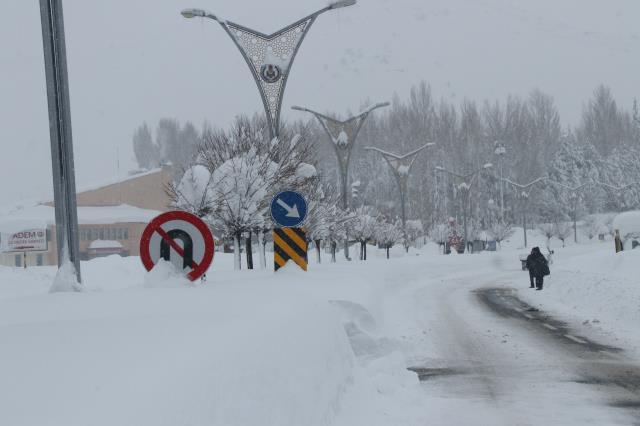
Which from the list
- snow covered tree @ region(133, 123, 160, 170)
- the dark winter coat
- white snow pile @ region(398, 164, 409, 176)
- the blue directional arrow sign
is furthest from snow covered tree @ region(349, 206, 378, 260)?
snow covered tree @ region(133, 123, 160, 170)

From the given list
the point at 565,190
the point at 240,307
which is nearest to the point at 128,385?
the point at 240,307

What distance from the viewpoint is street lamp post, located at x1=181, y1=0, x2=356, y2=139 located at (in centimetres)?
1908

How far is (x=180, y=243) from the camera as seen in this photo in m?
Result: 8.23

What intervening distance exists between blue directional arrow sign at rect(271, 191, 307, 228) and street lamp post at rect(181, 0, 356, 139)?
5983 mm

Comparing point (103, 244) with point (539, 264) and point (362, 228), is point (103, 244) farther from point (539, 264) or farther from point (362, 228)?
point (539, 264)

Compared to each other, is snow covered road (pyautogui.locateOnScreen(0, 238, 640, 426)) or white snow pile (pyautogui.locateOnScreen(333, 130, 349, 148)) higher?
white snow pile (pyautogui.locateOnScreen(333, 130, 349, 148))

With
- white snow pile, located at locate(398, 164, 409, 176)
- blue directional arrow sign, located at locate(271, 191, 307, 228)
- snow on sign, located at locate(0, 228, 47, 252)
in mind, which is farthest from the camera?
white snow pile, located at locate(398, 164, 409, 176)

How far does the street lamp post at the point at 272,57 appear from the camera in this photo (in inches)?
751

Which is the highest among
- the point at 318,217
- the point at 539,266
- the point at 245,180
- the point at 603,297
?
the point at 245,180

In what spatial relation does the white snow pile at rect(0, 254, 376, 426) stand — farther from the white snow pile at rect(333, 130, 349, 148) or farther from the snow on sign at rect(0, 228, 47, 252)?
the white snow pile at rect(333, 130, 349, 148)

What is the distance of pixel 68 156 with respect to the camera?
8414mm

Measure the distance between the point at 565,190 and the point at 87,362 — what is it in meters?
108

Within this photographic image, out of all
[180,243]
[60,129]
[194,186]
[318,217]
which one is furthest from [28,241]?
[180,243]

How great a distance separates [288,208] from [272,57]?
23.5ft
